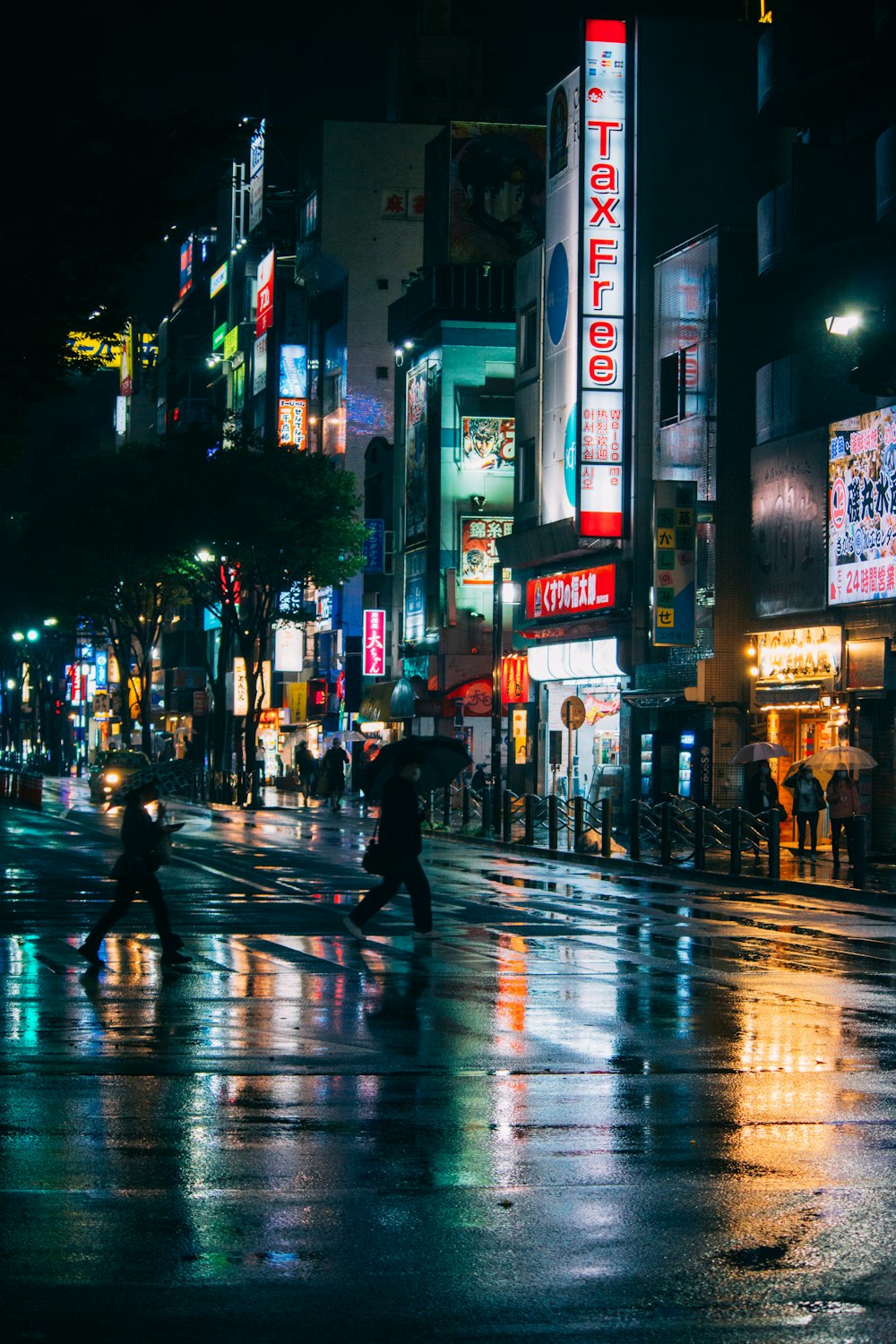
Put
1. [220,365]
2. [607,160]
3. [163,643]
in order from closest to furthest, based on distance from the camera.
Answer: [607,160]
[220,365]
[163,643]

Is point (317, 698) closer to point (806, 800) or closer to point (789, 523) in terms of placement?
point (789, 523)

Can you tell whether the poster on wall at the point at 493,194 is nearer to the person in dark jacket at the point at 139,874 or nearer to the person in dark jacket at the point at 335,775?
the person in dark jacket at the point at 335,775

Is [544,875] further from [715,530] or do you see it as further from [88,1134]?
[88,1134]

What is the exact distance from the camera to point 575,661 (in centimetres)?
5219

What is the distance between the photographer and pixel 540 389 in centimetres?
5638

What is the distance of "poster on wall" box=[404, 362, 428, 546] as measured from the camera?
229ft

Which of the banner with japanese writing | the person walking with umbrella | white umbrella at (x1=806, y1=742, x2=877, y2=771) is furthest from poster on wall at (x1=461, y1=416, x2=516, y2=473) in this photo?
the person walking with umbrella

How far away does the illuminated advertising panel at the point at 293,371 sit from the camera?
96062mm

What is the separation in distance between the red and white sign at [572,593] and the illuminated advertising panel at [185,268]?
3309 inches

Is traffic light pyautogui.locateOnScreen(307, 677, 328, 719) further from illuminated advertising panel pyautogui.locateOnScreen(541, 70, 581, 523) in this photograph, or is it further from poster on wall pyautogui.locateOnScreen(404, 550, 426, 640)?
illuminated advertising panel pyautogui.locateOnScreen(541, 70, 581, 523)

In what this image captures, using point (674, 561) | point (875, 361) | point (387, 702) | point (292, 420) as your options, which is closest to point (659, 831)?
point (674, 561)

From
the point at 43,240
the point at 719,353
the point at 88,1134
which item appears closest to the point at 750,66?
the point at 719,353

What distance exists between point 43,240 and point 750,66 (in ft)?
131

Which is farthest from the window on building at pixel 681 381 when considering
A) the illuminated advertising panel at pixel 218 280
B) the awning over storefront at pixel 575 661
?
the illuminated advertising panel at pixel 218 280
